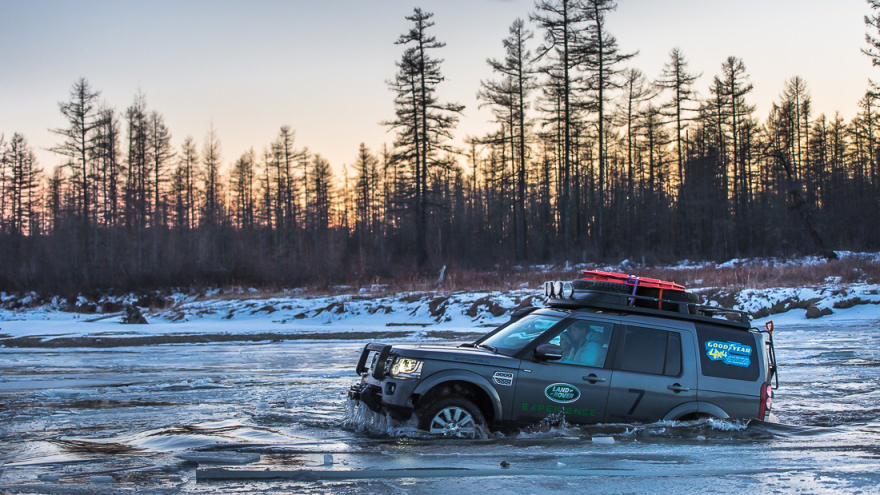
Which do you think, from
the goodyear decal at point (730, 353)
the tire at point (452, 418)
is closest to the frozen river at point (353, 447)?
the tire at point (452, 418)

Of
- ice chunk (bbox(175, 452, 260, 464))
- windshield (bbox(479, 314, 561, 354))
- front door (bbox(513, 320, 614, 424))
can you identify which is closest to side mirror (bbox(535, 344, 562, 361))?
front door (bbox(513, 320, 614, 424))

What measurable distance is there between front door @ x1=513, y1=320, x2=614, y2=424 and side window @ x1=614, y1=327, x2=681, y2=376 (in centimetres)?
19

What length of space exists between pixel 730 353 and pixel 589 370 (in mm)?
1628

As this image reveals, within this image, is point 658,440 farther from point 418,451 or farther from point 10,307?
point 10,307

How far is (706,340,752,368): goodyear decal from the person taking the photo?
787 cm

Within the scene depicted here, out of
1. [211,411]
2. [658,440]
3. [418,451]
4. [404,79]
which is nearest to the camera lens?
[418,451]

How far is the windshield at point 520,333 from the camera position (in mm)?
7805

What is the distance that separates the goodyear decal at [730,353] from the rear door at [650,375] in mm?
235

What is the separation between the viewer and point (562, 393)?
748 cm

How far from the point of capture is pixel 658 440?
24.8ft

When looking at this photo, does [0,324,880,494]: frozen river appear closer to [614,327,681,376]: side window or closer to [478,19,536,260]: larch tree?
[614,327,681,376]: side window

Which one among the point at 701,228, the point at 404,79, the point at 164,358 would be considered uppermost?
the point at 404,79

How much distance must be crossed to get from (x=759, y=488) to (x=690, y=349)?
86.7 inches

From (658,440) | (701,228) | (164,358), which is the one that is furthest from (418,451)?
(701,228)
